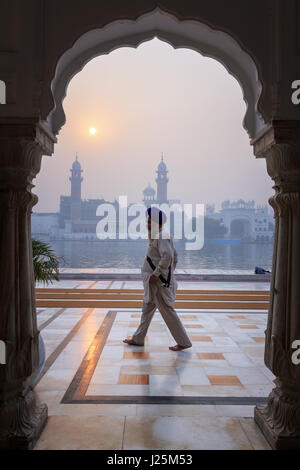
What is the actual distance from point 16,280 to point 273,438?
1688 mm

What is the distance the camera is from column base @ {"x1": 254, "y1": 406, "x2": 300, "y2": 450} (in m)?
2.08

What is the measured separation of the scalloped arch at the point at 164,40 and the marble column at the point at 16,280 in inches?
13.4

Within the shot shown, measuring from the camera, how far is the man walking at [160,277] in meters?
3.71

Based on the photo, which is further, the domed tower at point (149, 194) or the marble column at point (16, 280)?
the domed tower at point (149, 194)

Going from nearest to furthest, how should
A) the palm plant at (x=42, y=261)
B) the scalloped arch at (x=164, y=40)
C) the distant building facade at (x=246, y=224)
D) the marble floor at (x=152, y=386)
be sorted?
the marble floor at (x=152, y=386), the scalloped arch at (x=164, y=40), the palm plant at (x=42, y=261), the distant building facade at (x=246, y=224)

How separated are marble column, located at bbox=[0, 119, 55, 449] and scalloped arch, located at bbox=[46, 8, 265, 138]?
34cm

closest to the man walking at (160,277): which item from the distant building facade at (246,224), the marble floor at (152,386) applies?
the marble floor at (152,386)

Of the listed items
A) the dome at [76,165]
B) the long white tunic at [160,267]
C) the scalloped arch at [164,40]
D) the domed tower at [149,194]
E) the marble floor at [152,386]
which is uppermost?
the dome at [76,165]

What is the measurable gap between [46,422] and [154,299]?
1645 millimetres

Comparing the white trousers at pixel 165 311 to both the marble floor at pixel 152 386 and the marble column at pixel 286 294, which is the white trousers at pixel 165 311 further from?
the marble column at pixel 286 294

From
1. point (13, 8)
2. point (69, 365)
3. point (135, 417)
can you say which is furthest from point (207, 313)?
point (13, 8)

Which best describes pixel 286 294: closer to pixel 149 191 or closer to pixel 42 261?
pixel 42 261

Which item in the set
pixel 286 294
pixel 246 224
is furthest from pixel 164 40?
pixel 246 224

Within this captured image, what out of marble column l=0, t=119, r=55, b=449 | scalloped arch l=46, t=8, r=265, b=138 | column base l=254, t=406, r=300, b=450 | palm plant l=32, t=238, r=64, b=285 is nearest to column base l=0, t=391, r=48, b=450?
marble column l=0, t=119, r=55, b=449
